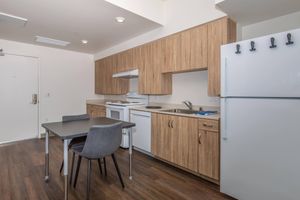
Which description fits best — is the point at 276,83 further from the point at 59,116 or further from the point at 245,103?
the point at 59,116

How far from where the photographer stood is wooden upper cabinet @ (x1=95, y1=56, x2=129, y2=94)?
14.9ft

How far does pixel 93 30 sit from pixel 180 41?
1.84 meters

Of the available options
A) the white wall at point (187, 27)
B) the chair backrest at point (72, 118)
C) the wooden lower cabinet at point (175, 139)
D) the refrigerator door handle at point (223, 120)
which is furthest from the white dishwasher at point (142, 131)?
the refrigerator door handle at point (223, 120)

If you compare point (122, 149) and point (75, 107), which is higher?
point (75, 107)

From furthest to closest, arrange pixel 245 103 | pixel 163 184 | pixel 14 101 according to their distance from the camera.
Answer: pixel 14 101 < pixel 163 184 < pixel 245 103

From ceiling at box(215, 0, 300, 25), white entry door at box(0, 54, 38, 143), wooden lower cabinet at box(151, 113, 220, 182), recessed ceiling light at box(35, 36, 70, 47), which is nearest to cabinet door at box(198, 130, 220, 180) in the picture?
wooden lower cabinet at box(151, 113, 220, 182)

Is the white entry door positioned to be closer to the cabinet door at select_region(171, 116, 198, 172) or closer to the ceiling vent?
the ceiling vent

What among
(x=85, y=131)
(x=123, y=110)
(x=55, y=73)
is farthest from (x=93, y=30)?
(x=85, y=131)

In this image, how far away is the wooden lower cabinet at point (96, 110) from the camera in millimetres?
4441

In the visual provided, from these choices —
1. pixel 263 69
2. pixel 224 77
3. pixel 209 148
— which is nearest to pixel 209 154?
pixel 209 148

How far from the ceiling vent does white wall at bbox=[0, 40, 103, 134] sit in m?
1.45

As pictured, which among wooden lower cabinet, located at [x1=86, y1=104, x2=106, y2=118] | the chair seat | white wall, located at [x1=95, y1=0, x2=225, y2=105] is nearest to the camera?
the chair seat

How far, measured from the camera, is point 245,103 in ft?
5.99

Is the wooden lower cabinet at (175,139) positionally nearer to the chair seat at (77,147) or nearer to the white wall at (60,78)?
the chair seat at (77,147)
